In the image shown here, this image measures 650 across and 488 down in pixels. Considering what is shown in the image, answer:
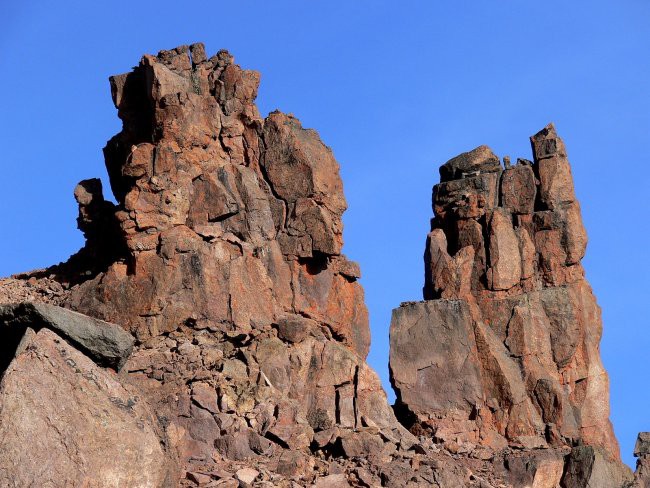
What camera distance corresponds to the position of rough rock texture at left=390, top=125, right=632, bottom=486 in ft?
171

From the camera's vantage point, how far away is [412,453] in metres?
42.7

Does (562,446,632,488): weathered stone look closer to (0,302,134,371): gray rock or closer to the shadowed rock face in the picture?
the shadowed rock face

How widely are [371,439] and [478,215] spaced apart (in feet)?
51.9

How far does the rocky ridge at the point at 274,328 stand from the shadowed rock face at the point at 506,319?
8cm

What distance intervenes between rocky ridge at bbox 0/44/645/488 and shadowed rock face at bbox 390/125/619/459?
0.25 ft

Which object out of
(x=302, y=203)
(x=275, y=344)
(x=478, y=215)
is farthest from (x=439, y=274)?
(x=275, y=344)

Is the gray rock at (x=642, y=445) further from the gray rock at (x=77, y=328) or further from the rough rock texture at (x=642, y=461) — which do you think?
the gray rock at (x=77, y=328)

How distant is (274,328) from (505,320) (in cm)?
1317

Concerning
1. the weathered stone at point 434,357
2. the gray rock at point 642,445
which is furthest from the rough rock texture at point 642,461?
the weathered stone at point 434,357

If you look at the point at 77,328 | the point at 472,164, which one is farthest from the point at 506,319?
the point at 77,328

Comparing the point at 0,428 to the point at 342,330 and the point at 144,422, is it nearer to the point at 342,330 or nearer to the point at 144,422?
the point at 144,422

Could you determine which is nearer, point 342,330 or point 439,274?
point 342,330

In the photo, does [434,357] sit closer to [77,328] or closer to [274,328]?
[274,328]

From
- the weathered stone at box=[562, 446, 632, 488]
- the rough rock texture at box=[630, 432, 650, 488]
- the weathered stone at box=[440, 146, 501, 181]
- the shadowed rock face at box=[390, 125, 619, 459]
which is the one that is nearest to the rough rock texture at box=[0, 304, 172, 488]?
the shadowed rock face at box=[390, 125, 619, 459]
